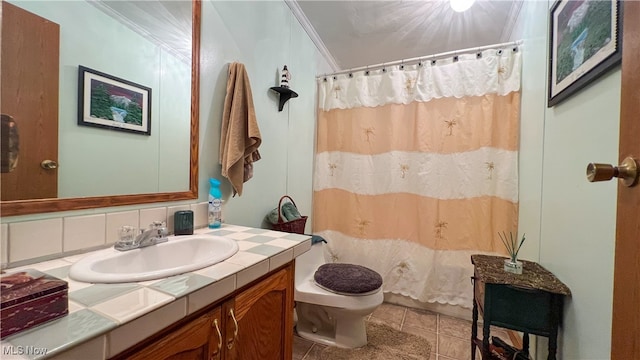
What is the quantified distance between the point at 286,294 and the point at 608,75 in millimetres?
1303

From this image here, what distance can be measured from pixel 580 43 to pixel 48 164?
187 cm

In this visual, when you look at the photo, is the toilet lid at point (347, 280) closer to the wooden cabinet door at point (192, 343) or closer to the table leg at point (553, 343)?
the table leg at point (553, 343)

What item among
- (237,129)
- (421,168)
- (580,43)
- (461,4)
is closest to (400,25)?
(461,4)

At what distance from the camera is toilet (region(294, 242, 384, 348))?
55.6 inches

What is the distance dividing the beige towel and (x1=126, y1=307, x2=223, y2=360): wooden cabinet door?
0.72 metres

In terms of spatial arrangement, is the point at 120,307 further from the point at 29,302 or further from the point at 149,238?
the point at 149,238

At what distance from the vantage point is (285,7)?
6.00 ft

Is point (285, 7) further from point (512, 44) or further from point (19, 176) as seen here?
point (19, 176)

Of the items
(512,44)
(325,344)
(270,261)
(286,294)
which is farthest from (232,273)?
(512,44)

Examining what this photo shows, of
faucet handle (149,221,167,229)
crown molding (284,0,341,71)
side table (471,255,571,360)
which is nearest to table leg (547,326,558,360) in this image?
side table (471,255,571,360)

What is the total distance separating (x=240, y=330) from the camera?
76cm

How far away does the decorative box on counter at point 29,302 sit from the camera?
38 cm

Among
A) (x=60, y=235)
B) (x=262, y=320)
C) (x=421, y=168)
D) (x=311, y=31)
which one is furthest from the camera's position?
(x=311, y=31)

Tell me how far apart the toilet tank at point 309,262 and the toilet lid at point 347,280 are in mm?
80
